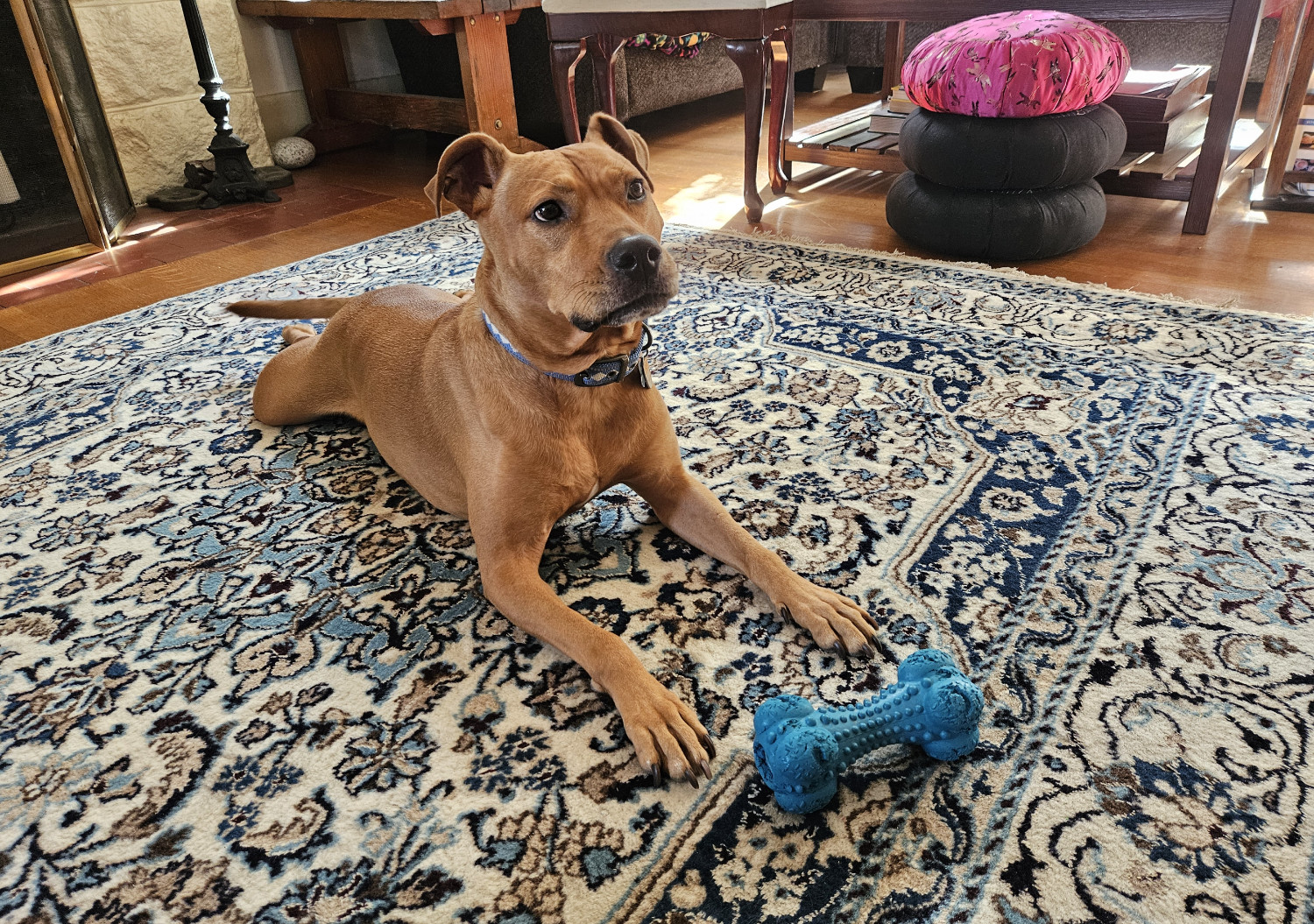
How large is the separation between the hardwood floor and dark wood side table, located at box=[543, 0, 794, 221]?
37 centimetres

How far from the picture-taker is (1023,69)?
9.20 ft

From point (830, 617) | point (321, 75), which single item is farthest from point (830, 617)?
point (321, 75)

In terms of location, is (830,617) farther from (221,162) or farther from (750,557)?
(221,162)

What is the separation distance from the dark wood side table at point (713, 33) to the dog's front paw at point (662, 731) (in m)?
2.77

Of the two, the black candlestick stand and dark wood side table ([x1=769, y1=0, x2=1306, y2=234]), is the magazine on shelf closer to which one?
dark wood side table ([x1=769, y1=0, x2=1306, y2=234])

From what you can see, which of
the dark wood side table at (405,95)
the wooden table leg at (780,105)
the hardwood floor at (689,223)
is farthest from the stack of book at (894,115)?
the dark wood side table at (405,95)

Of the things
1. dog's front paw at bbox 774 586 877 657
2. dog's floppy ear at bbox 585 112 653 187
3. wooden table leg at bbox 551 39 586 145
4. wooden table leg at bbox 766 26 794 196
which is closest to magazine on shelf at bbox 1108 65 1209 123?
wooden table leg at bbox 766 26 794 196

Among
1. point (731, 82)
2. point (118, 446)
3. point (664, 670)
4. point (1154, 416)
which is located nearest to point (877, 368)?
point (1154, 416)

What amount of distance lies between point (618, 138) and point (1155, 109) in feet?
8.48

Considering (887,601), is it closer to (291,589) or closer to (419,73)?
(291,589)

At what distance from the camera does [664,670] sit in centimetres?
138

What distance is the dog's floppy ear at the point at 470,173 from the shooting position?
61.0 inches

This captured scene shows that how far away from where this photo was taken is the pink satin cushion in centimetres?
280

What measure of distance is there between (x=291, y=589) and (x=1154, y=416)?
6.35 ft
